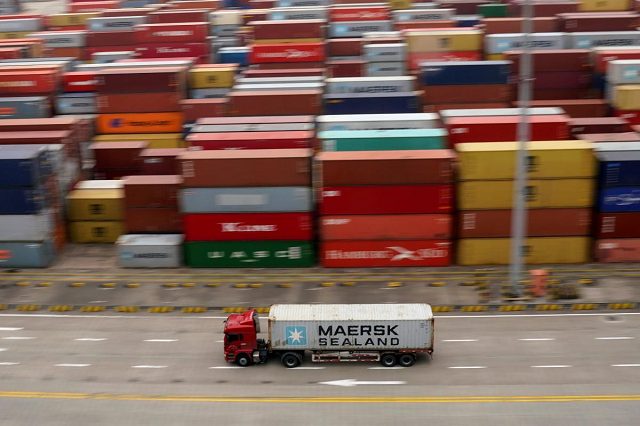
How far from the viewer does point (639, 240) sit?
40562 mm

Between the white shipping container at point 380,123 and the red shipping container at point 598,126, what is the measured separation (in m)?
8.62

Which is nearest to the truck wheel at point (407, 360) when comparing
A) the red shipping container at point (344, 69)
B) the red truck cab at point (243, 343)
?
the red truck cab at point (243, 343)

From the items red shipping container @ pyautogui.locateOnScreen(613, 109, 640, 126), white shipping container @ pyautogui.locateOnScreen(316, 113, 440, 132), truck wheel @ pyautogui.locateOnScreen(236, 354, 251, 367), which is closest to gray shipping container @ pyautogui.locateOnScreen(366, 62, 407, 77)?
white shipping container @ pyautogui.locateOnScreen(316, 113, 440, 132)

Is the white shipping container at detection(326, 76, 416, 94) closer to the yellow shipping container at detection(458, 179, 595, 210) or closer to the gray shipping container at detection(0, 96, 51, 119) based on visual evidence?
the yellow shipping container at detection(458, 179, 595, 210)

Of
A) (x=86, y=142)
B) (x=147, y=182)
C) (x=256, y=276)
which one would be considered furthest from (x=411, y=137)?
(x=86, y=142)

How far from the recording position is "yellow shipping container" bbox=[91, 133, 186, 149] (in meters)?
53.6

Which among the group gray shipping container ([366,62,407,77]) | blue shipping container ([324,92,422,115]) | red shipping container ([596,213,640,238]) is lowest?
red shipping container ([596,213,640,238])

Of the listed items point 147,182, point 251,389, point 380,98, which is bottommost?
point 251,389

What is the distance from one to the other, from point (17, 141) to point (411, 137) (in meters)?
24.5

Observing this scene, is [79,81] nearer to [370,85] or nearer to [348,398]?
[370,85]

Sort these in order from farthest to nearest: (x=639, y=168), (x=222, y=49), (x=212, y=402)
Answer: (x=222, y=49)
(x=639, y=168)
(x=212, y=402)

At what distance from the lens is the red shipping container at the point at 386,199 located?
39.4 m

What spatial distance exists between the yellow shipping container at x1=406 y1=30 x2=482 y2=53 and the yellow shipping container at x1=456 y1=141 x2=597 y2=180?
2127cm

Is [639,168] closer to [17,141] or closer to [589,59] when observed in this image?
[589,59]
